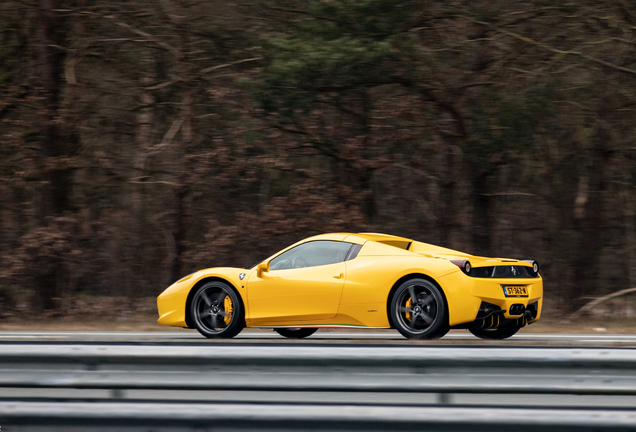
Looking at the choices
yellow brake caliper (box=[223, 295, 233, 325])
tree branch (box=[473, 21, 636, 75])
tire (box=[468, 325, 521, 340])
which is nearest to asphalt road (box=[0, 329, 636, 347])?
tire (box=[468, 325, 521, 340])

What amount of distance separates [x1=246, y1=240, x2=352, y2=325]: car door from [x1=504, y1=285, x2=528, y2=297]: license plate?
1.69 meters

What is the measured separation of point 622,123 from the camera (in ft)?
56.5

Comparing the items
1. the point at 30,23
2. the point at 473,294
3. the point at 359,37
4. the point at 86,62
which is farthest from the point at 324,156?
the point at 473,294

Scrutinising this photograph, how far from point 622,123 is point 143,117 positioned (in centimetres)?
1072

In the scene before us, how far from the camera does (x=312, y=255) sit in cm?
896

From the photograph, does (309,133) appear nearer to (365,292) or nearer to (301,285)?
(301,285)

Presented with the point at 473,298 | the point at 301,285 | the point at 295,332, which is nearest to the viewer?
the point at 473,298

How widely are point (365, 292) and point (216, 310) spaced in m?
1.92

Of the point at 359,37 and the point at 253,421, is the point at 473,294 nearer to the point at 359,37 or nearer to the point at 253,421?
the point at 253,421

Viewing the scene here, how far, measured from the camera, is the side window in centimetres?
883

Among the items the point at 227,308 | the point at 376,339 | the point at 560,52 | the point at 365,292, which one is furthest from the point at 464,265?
the point at 560,52

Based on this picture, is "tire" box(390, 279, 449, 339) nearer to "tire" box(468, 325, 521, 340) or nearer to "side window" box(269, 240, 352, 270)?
"side window" box(269, 240, 352, 270)

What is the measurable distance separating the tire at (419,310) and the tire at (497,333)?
4.63ft

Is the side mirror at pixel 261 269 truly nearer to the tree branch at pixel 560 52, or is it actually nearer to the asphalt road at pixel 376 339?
the asphalt road at pixel 376 339
